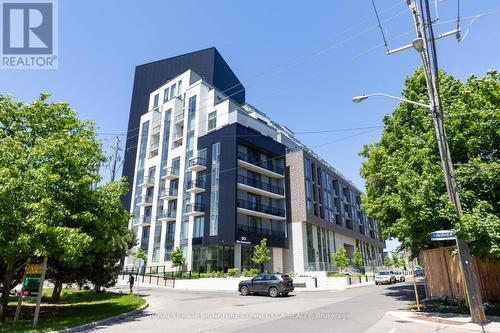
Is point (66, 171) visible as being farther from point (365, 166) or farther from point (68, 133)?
point (365, 166)

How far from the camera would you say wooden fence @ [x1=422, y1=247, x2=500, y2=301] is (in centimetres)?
1477

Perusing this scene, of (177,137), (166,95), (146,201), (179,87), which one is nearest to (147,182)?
(146,201)

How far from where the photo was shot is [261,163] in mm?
45812

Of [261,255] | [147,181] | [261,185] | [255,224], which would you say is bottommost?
[261,255]

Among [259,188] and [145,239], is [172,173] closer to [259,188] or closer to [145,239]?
[145,239]

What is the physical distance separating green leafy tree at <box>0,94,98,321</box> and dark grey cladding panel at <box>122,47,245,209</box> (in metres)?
35.9

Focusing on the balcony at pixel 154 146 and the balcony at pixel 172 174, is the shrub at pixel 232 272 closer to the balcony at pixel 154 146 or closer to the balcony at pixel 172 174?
the balcony at pixel 172 174

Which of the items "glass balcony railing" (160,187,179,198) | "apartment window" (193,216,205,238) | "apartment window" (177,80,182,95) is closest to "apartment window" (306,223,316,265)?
"apartment window" (193,216,205,238)

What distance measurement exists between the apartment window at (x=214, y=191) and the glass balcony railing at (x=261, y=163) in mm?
3016

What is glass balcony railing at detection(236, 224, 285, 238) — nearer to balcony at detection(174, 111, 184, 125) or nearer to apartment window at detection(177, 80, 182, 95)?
balcony at detection(174, 111, 184, 125)

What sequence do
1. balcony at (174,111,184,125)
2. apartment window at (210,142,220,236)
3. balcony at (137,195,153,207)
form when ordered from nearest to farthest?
apartment window at (210,142,220,236) < balcony at (174,111,184,125) < balcony at (137,195,153,207)

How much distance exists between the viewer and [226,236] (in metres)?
37.9

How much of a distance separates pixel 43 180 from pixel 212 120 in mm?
35296

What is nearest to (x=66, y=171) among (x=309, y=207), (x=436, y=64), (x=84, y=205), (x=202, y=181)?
(x=84, y=205)
